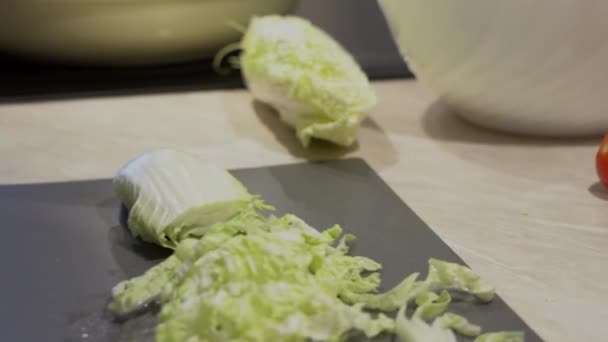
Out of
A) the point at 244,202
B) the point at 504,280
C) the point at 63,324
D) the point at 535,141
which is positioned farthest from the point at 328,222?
the point at 535,141

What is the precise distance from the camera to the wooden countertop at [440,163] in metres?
0.73

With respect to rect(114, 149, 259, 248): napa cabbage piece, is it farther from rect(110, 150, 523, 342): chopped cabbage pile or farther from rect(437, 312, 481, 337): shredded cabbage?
rect(437, 312, 481, 337): shredded cabbage

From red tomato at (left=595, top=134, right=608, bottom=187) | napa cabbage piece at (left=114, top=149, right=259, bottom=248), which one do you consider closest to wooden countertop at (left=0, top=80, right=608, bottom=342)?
red tomato at (left=595, top=134, right=608, bottom=187)

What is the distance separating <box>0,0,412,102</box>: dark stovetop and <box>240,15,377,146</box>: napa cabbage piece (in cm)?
22

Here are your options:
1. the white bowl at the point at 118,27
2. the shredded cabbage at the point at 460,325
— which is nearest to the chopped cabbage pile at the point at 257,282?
the shredded cabbage at the point at 460,325

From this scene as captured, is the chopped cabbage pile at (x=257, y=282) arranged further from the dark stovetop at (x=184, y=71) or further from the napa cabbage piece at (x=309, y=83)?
the dark stovetop at (x=184, y=71)

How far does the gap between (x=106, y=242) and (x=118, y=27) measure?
2.11 ft

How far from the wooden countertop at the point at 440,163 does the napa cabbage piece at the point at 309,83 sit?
0.04 metres

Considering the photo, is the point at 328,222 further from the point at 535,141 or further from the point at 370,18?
the point at 370,18

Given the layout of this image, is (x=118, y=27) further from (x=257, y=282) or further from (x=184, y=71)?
(x=257, y=282)

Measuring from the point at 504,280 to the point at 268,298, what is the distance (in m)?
0.28

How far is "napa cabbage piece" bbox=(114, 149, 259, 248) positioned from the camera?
0.76m

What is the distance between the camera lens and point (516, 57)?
1016 mm

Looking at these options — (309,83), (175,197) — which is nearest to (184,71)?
(309,83)
